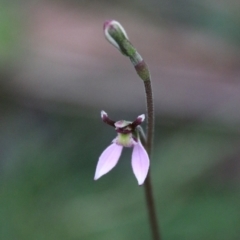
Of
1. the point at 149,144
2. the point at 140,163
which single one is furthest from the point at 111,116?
the point at 140,163

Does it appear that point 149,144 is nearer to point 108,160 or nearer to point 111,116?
point 108,160

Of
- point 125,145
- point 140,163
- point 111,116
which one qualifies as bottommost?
point 140,163

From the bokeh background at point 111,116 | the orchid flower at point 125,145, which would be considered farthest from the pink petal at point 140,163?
the bokeh background at point 111,116

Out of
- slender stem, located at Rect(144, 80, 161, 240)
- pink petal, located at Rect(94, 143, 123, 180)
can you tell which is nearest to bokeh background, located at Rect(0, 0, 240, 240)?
slender stem, located at Rect(144, 80, 161, 240)

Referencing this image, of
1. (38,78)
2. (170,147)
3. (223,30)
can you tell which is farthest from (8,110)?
(223,30)

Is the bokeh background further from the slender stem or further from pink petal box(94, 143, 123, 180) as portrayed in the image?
pink petal box(94, 143, 123, 180)

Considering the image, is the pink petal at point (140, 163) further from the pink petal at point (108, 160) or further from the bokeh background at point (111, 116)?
the bokeh background at point (111, 116)

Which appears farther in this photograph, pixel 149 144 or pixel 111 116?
pixel 111 116
